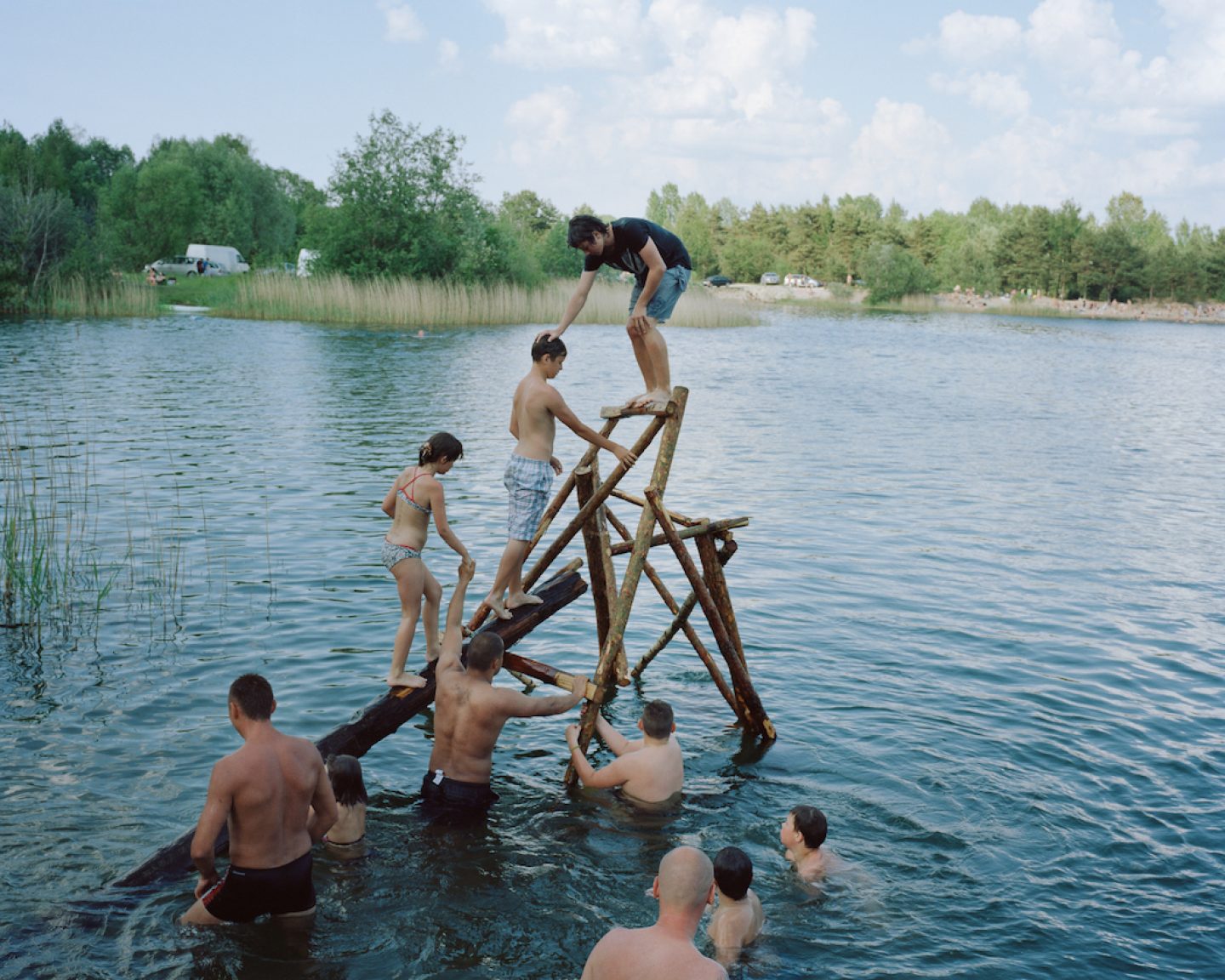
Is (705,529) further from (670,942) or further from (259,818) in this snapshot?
(670,942)

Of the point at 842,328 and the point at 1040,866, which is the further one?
the point at 842,328

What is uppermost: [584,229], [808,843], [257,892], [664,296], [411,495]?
[584,229]

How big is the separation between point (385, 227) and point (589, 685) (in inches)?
2337

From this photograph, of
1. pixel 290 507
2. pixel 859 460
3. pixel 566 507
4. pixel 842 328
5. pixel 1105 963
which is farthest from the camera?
pixel 842 328

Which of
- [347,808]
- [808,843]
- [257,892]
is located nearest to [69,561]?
[347,808]

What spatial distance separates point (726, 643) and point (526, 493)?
7.39 ft

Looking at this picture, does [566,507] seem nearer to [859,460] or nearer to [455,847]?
[859,460]

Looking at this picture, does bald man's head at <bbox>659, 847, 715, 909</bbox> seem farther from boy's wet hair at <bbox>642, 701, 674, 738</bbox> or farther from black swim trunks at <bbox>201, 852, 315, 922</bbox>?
boy's wet hair at <bbox>642, 701, 674, 738</bbox>

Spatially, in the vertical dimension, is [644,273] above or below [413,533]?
above

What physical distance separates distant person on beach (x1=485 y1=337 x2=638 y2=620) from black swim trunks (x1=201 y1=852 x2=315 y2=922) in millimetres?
2991

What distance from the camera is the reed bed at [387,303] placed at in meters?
53.2

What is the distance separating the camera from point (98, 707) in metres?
10.1

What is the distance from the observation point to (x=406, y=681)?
8.36 meters

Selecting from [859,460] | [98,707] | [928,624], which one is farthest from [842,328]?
[98,707]
